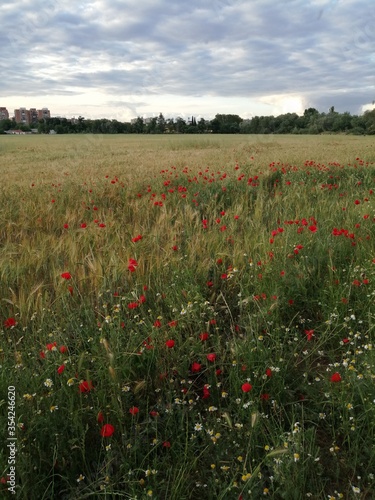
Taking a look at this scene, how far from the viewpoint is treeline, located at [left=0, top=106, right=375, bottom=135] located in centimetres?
5412

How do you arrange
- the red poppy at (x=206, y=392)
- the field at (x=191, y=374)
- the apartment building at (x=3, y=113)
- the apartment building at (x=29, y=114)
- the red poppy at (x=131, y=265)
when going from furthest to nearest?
the apartment building at (x=29, y=114)
the apartment building at (x=3, y=113)
the red poppy at (x=131, y=265)
the red poppy at (x=206, y=392)
the field at (x=191, y=374)

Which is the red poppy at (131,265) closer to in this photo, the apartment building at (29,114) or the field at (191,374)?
the field at (191,374)

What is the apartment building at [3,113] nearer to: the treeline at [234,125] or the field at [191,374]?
the treeline at [234,125]

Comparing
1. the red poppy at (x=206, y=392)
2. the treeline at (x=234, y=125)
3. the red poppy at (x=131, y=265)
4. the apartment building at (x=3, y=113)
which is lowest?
the red poppy at (x=206, y=392)

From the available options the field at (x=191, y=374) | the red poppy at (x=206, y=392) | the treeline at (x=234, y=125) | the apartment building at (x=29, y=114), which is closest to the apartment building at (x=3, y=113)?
the apartment building at (x=29, y=114)

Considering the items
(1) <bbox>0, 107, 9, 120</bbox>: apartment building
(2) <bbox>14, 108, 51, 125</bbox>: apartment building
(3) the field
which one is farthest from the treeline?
(3) the field

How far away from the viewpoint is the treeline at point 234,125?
5412cm

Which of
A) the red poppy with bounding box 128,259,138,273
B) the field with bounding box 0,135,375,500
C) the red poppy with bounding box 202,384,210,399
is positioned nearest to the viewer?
the field with bounding box 0,135,375,500

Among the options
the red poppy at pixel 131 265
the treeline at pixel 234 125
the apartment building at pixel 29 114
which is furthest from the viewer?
the apartment building at pixel 29 114

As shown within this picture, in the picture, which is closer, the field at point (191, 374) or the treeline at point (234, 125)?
the field at point (191, 374)

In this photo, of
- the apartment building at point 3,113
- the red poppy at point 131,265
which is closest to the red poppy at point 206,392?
the red poppy at point 131,265

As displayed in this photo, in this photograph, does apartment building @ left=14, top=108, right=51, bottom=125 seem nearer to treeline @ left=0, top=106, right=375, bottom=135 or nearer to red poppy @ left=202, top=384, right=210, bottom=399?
treeline @ left=0, top=106, right=375, bottom=135

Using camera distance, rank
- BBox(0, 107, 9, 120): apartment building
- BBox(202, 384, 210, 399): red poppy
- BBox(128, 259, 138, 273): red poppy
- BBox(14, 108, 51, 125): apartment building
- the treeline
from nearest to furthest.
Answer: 1. BBox(202, 384, 210, 399): red poppy
2. BBox(128, 259, 138, 273): red poppy
3. the treeline
4. BBox(0, 107, 9, 120): apartment building
5. BBox(14, 108, 51, 125): apartment building

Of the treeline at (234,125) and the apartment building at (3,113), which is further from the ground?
the apartment building at (3,113)
